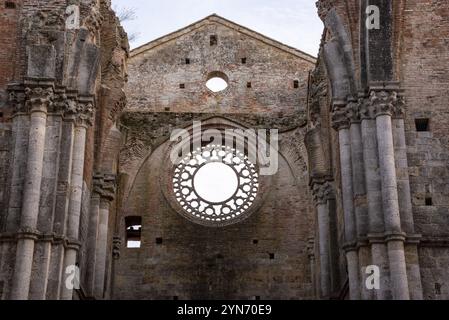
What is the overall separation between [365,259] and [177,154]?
9.35 m

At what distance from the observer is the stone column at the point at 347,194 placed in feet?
52.0

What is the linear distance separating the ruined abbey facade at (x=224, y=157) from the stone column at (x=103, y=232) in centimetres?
4

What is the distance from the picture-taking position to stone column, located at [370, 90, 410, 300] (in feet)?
49.4

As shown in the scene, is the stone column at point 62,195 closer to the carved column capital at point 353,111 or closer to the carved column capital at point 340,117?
the carved column capital at point 340,117

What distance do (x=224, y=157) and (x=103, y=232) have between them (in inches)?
179

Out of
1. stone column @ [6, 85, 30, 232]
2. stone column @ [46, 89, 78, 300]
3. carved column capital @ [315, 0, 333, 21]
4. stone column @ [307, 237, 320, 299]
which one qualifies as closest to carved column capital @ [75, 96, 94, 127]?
stone column @ [46, 89, 78, 300]

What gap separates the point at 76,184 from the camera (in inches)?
651

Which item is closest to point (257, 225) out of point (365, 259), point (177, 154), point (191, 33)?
point (177, 154)

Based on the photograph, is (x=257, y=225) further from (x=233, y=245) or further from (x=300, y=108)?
(x=300, y=108)

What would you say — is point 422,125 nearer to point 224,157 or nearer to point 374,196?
point 374,196

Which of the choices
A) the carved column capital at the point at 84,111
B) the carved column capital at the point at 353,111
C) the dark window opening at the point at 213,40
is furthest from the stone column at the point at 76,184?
the dark window opening at the point at 213,40

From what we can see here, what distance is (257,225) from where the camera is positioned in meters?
23.2

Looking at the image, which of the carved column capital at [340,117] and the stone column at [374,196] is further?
the carved column capital at [340,117]

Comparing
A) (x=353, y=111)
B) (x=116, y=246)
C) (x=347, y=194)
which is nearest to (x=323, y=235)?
(x=347, y=194)
